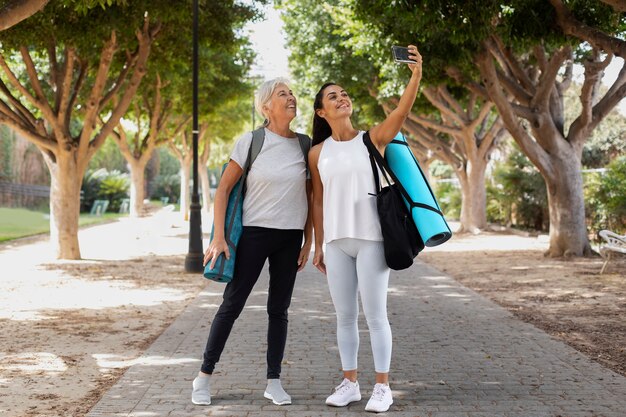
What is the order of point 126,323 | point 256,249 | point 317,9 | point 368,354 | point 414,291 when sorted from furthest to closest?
1. point 317,9
2. point 414,291
3. point 126,323
4. point 368,354
5. point 256,249

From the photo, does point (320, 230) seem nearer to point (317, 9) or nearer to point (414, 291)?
point (414, 291)

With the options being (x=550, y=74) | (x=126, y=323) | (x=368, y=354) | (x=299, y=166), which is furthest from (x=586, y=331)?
(x=550, y=74)

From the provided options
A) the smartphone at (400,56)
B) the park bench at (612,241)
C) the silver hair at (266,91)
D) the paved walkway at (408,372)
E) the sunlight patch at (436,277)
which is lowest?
the paved walkway at (408,372)

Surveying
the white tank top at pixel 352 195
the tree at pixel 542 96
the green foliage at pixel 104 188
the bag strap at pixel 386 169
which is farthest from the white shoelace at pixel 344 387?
the green foliage at pixel 104 188

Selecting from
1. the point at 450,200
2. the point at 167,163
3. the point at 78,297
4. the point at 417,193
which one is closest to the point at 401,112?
the point at 417,193

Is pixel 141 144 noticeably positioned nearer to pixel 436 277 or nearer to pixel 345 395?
pixel 436 277

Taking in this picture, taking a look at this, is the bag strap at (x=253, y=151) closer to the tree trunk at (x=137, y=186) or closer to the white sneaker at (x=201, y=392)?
the white sneaker at (x=201, y=392)

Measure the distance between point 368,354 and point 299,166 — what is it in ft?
7.45

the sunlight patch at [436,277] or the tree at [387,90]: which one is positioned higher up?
the tree at [387,90]

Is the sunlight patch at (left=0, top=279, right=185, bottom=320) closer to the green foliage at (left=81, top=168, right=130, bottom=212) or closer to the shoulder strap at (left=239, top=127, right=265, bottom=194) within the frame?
the shoulder strap at (left=239, top=127, right=265, bottom=194)

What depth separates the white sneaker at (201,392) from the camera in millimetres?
→ 4801

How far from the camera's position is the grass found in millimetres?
23625

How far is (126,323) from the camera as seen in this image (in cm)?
815

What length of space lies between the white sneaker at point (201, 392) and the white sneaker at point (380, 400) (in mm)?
1014
